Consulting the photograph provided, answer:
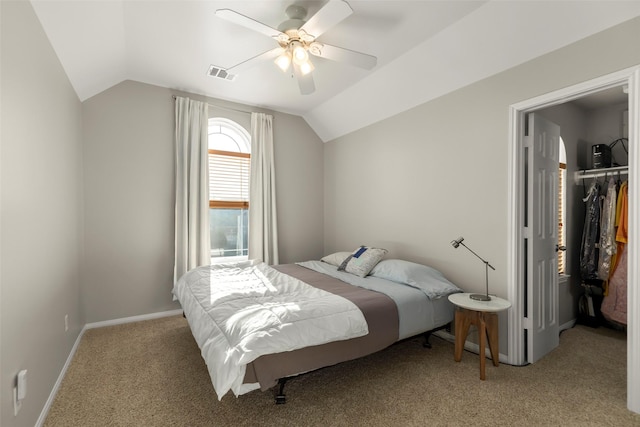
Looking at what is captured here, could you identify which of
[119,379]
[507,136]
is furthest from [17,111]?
[507,136]

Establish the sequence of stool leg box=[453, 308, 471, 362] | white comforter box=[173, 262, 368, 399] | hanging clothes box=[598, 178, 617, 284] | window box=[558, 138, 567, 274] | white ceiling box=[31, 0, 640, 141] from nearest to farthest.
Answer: white comforter box=[173, 262, 368, 399] → white ceiling box=[31, 0, 640, 141] → stool leg box=[453, 308, 471, 362] → hanging clothes box=[598, 178, 617, 284] → window box=[558, 138, 567, 274]

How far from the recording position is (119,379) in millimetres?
2262

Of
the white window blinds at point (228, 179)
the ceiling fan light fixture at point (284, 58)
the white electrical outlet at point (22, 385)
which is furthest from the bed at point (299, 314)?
the ceiling fan light fixture at point (284, 58)

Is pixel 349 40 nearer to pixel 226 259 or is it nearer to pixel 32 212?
pixel 32 212

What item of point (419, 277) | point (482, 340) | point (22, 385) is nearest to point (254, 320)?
point (22, 385)

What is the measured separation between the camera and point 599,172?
11.0 feet

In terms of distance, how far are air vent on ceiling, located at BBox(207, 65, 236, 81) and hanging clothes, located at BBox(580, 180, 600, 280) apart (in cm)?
428

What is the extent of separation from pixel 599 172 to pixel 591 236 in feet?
2.44

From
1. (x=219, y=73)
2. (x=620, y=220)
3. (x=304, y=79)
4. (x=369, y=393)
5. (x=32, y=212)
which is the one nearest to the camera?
(x=32, y=212)

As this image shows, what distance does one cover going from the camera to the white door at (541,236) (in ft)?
8.38

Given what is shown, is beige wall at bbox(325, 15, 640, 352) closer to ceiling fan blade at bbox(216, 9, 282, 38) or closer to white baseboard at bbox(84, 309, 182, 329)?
ceiling fan blade at bbox(216, 9, 282, 38)

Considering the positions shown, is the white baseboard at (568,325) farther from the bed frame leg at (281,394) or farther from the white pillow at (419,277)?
the bed frame leg at (281,394)

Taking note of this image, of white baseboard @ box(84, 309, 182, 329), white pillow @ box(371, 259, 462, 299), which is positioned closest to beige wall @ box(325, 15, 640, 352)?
white pillow @ box(371, 259, 462, 299)

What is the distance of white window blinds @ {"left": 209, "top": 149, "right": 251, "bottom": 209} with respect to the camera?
4094mm
